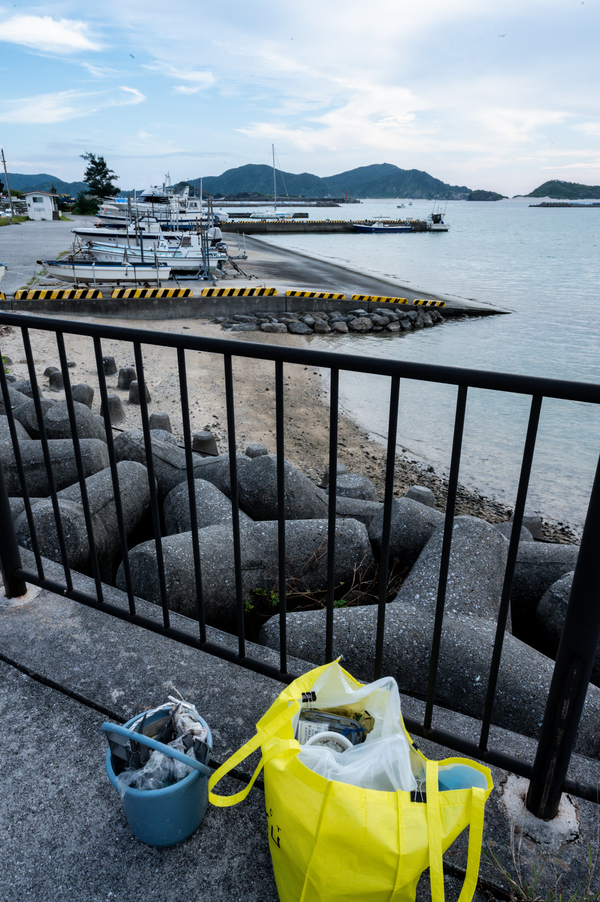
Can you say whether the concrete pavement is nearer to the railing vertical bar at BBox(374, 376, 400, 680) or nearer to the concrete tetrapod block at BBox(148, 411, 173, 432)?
the railing vertical bar at BBox(374, 376, 400, 680)

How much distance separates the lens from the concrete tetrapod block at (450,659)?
2.39 meters

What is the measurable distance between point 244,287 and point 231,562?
852 inches

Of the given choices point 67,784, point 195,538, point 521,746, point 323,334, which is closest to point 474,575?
point 521,746

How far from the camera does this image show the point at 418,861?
128 centimetres

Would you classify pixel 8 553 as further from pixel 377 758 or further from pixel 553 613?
pixel 553 613

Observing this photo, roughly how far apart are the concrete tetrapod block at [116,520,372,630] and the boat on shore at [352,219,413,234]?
90.6 m

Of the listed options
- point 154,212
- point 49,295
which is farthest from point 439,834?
point 154,212

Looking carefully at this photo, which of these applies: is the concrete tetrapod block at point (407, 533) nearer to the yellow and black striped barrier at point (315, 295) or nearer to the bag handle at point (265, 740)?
the bag handle at point (265, 740)

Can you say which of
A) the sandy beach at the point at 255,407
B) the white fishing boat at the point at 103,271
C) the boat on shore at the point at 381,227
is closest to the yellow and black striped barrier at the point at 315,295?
the sandy beach at the point at 255,407

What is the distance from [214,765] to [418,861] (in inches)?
33.7

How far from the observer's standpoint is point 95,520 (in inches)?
138

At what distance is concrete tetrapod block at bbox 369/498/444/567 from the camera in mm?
3785

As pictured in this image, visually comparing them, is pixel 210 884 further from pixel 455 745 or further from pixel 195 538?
pixel 195 538

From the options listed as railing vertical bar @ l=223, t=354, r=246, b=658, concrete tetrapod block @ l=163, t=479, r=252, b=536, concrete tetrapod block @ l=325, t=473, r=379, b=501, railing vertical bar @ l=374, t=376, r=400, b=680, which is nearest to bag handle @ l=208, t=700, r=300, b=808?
railing vertical bar @ l=374, t=376, r=400, b=680
